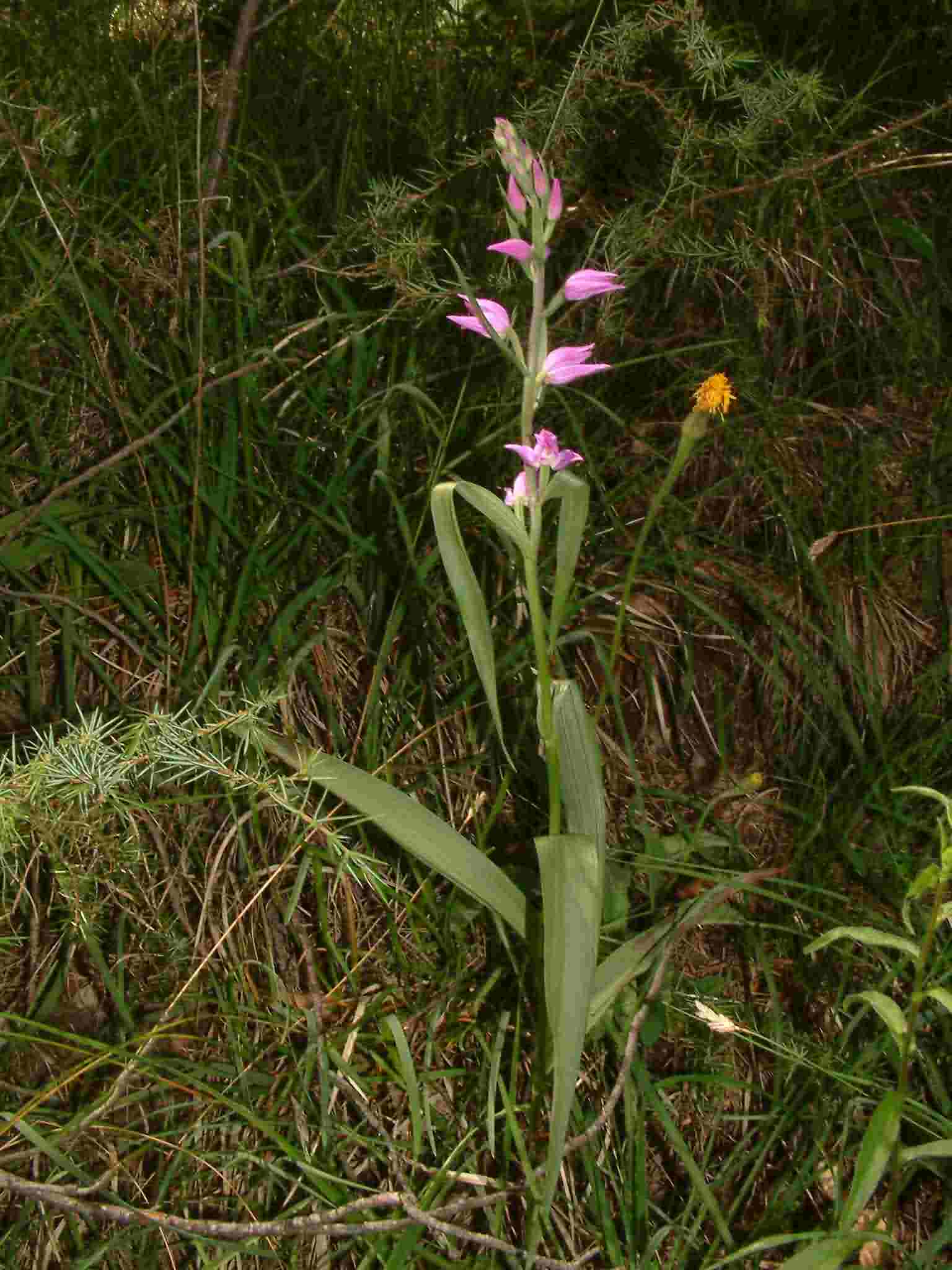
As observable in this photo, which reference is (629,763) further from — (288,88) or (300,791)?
(288,88)

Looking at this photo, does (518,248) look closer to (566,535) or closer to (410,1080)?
(566,535)

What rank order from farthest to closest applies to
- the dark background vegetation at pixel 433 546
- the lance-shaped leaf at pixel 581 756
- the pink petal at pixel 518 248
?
the dark background vegetation at pixel 433 546
the lance-shaped leaf at pixel 581 756
the pink petal at pixel 518 248

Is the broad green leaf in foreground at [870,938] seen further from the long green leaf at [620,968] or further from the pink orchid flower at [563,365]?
the pink orchid flower at [563,365]

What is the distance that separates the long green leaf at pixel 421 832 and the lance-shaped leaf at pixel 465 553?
126 mm

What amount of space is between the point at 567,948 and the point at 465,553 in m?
0.35

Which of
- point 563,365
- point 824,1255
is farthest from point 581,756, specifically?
point 824,1255

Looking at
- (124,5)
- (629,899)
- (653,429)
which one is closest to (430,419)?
(653,429)

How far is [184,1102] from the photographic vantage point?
3.90 feet

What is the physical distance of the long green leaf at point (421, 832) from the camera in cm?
112

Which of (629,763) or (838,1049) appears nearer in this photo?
(838,1049)

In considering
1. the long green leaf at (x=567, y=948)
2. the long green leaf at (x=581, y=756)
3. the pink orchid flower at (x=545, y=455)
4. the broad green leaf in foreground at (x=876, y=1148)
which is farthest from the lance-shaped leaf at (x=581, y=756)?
the broad green leaf in foreground at (x=876, y=1148)

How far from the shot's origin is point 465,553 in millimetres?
1045

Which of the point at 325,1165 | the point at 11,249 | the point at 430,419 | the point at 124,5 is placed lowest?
the point at 325,1165

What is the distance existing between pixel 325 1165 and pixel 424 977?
0.22 meters
